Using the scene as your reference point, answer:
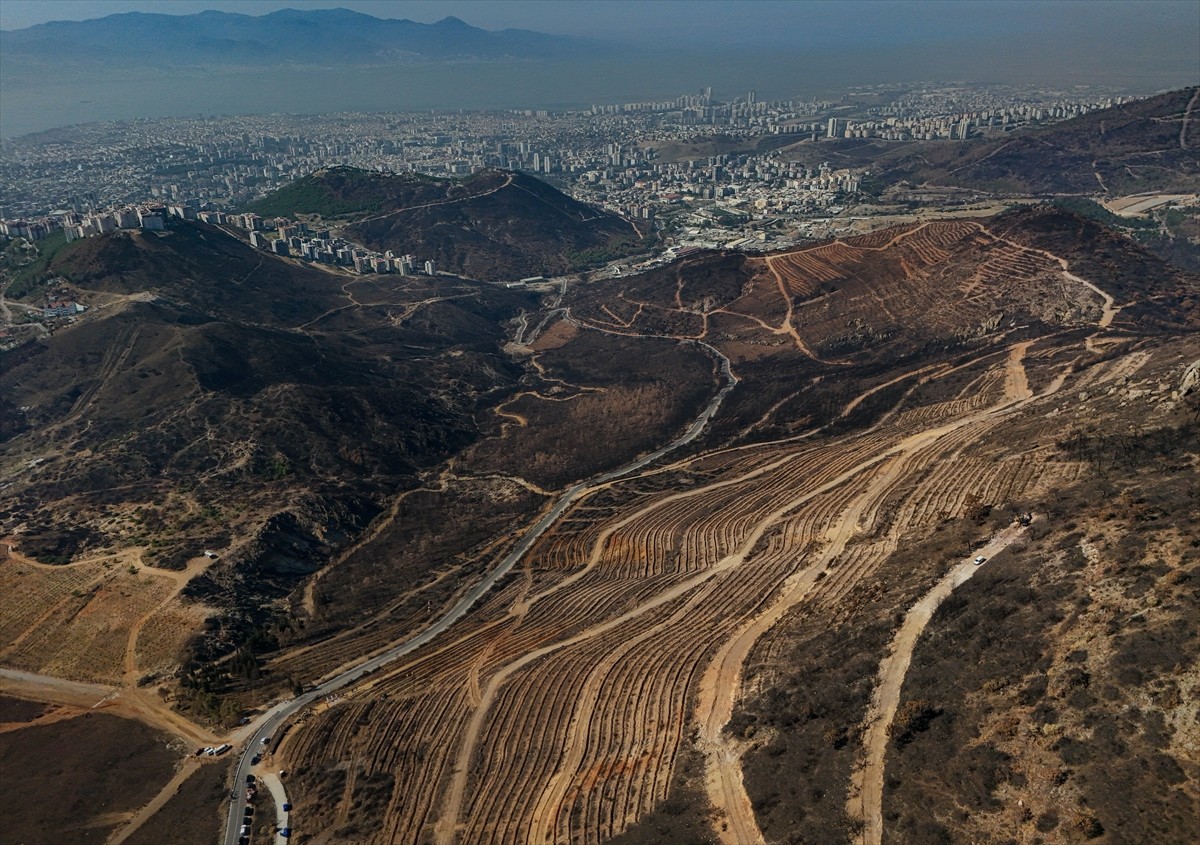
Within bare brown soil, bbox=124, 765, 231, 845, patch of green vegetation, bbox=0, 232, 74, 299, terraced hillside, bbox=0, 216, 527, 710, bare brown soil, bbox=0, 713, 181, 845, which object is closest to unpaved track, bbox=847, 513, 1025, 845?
bare brown soil, bbox=124, 765, 231, 845

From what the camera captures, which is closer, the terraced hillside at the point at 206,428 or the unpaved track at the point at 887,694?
the unpaved track at the point at 887,694

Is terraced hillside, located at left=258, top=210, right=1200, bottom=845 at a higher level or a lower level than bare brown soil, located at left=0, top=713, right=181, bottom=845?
higher

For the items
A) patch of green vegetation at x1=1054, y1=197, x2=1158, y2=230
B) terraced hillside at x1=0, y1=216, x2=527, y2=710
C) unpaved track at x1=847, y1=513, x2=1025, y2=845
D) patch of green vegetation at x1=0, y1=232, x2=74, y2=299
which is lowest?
terraced hillside at x1=0, y1=216, x2=527, y2=710

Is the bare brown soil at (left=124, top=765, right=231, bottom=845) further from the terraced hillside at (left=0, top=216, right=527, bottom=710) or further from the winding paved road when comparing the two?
the terraced hillside at (left=0, top=216, right=527, bottom=710)

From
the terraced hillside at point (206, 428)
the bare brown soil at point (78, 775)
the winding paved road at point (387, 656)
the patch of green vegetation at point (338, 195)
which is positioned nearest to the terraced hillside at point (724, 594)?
the winding paved road at point (387, 656)

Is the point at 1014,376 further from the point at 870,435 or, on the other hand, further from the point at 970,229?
the point at 970,229

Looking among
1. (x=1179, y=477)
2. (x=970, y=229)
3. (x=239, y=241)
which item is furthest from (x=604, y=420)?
(x=239, y=241)

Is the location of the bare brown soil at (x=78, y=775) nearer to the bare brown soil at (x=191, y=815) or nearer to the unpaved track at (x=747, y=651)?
the bare brown soil at (x=191, y=815)
